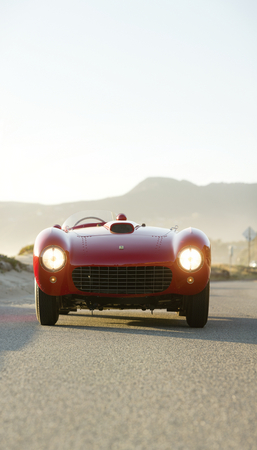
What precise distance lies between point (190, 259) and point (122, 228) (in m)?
1.09

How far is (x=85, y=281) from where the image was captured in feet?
17.5

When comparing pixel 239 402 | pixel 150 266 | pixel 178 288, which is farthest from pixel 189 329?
pixel 239 402

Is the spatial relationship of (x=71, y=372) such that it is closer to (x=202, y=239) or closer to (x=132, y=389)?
(x=132, y=389)

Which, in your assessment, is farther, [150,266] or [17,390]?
[150,266]

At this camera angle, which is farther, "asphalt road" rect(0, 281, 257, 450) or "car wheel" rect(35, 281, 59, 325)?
"car wheel" rect(35, 281, 59, 325)

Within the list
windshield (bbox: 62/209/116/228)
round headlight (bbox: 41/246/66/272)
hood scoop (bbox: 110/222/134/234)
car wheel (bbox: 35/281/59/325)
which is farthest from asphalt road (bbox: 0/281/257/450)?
windshield (bbox: 62/209/116/228)

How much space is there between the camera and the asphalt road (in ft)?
6.88

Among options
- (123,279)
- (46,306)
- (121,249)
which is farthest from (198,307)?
(46,306)

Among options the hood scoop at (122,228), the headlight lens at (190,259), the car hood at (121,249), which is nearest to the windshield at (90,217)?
the hood scoop at (122,228)

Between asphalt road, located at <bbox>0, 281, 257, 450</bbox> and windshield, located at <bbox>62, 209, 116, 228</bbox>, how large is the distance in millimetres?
2514

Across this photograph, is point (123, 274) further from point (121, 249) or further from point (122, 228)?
point (122, 228)

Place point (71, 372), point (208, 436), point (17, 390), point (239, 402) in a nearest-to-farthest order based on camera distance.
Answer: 1. point (208, 436)
2. point (239, 402)
3. point (17, 390)
4. point (71, 372)

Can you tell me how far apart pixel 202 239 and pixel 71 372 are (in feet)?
9.23

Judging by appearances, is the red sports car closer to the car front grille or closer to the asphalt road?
the car front grille
